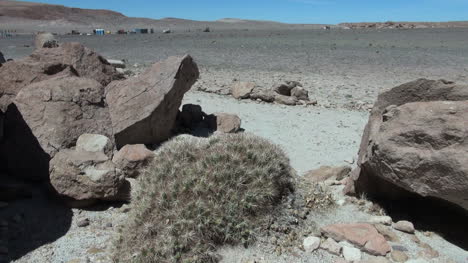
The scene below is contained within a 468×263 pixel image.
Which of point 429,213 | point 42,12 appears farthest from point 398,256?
point 42,12

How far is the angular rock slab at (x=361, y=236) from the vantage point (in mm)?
4148

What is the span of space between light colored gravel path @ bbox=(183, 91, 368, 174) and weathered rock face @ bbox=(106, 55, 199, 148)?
2016mm

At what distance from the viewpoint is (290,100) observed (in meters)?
10.9

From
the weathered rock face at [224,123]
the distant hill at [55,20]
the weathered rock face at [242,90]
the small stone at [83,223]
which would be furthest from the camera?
the distant hill at [55,20]

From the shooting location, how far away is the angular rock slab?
4.15m

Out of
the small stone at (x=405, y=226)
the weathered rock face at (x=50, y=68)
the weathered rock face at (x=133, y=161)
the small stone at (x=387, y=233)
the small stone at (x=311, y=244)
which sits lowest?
the small stone at (x=311, y=244)

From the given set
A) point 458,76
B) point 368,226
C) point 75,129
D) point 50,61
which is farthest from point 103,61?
point 458,76

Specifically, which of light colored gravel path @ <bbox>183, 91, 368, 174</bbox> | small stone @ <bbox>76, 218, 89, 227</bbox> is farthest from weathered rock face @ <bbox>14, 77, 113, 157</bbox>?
light colored gravel path @ <bbox>183, 91, 368, 174</bbox>

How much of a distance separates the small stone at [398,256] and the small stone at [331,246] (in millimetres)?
516

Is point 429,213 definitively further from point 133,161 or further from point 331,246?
point 133,161

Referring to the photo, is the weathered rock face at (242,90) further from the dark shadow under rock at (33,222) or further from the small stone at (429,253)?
the small stone at (429,253)

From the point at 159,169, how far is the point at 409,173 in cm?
271

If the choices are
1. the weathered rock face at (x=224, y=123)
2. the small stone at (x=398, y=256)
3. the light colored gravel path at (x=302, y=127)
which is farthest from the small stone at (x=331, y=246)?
the weathered rock face at (x=224, y=123)

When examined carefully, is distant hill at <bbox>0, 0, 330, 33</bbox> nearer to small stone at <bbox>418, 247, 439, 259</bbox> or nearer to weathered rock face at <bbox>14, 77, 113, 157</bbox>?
weathered rock face at <bbox>14, 77, 113, 157</bbox>
